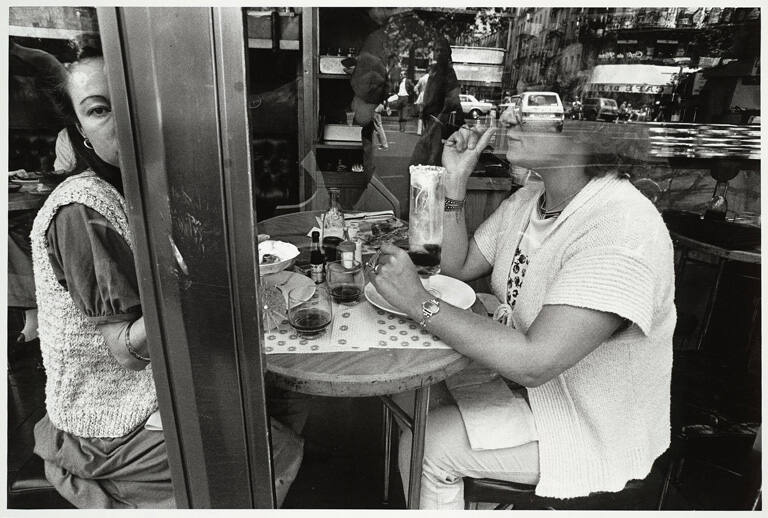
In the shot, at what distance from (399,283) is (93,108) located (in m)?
0.80

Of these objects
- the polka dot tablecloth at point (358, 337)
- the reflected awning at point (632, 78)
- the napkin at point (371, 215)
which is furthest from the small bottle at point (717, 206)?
the polka dot tablecloth at point (358, 337)

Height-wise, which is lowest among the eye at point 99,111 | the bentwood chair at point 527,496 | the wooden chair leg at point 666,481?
the wooden chair leg at point 666,481

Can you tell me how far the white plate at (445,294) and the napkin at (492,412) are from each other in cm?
20

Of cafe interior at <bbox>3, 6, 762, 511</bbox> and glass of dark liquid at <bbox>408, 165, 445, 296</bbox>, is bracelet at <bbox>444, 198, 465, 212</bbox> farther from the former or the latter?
glass of dark liquid at <bbox>408, 165, 445, 296</bbox>

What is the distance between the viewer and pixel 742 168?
163 cm

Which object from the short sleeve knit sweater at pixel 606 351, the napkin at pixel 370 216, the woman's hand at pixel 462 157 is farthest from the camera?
the napkin at pixel 370 216

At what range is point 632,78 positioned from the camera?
141 centimetres

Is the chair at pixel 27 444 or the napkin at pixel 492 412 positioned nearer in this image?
the chair at pixel 27 444

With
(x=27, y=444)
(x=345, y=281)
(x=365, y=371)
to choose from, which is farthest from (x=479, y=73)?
(x=27, y=444)

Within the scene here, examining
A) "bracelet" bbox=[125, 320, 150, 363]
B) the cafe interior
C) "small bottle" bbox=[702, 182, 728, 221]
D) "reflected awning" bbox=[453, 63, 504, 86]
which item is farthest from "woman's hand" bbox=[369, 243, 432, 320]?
"small bottle" bbox=[702, 182, 728, 221]

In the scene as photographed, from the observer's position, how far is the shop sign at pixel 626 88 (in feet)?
4.63

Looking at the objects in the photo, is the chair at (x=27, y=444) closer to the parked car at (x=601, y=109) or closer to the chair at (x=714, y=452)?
the parked car at (x=601, y=109)

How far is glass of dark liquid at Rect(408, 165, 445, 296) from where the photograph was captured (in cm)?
144

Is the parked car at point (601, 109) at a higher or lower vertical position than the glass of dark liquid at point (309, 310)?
higher
